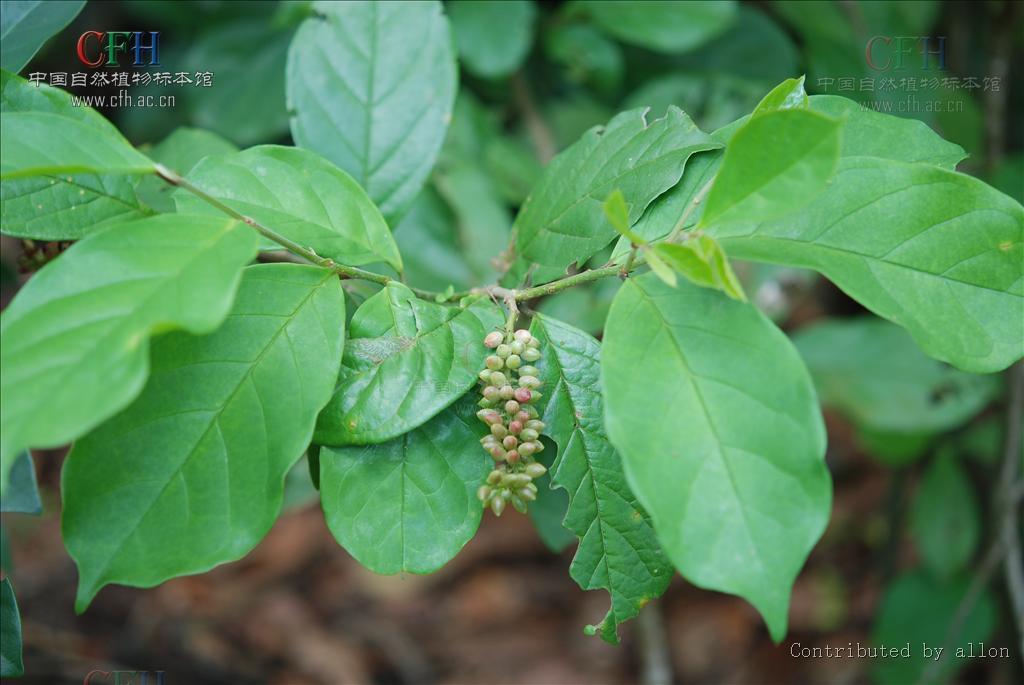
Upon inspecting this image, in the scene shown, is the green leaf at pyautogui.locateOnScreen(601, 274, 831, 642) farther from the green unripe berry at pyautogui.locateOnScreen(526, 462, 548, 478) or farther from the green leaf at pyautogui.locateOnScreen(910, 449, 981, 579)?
the green leaf at pyautogui.locateOnScreen(910, 449, 981, 579)

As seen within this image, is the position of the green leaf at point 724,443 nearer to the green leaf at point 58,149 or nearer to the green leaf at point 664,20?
the green leaf at point 58,149

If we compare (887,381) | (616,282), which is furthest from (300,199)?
(887,381)

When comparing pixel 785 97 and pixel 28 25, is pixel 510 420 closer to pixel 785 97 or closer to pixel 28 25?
pixel 785 97

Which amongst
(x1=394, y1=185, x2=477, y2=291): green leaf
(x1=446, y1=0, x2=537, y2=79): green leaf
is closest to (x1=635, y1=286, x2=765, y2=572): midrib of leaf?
(x1=394, y1=185, x2=477, y2=291): green leaf

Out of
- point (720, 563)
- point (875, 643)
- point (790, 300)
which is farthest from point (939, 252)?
point (875, 643)

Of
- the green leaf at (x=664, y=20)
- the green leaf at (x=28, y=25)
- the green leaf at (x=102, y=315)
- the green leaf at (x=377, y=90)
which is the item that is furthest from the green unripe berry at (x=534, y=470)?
the green leaf at (x=664, y=20)

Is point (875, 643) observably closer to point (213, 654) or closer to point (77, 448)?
point (213, 654)
